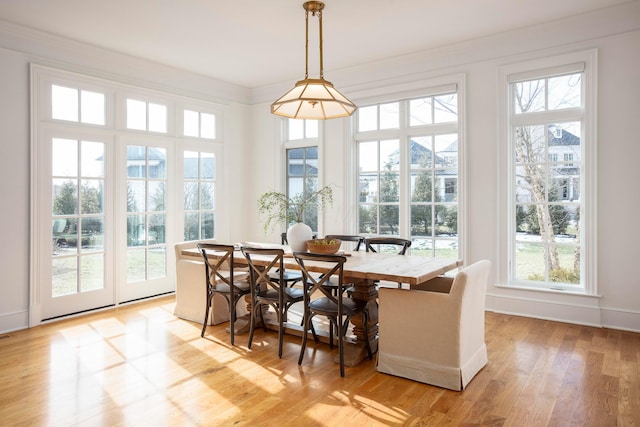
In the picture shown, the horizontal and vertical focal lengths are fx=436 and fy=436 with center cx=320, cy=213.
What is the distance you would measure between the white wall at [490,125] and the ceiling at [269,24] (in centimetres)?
18

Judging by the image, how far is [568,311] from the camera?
4.14m

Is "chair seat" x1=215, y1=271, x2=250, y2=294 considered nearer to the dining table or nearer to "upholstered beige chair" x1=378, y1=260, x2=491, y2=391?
the dining table

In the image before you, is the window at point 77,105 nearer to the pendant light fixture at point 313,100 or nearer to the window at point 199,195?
the window at point 199,195

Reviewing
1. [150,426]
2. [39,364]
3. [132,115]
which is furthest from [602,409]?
[132,115]

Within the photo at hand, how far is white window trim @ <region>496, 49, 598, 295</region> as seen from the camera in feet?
13.1

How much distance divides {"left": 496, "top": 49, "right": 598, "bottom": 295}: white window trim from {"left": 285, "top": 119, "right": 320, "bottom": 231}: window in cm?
237

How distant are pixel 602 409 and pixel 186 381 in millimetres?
2516

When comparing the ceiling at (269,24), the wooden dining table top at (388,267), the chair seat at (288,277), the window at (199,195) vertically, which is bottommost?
the chair seat at (288,277)

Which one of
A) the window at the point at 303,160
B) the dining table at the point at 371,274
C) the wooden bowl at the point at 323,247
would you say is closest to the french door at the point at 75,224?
the dining table at the point at 371,274

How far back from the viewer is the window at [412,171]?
4.86 meters

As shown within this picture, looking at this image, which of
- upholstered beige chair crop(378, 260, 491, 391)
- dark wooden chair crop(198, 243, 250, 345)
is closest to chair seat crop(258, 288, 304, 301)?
dark wooden chair crop(198, 243, 250, 345)

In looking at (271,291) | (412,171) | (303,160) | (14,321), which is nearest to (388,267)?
(271,291)

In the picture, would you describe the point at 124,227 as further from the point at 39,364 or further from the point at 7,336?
the point at 39,364

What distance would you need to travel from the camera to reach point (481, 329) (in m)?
3.11
